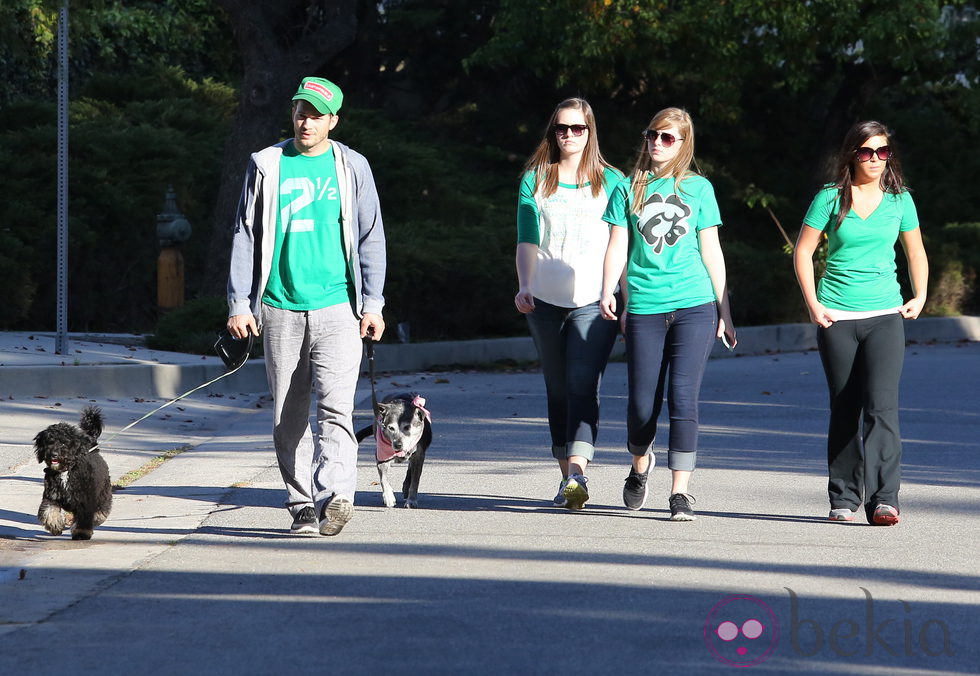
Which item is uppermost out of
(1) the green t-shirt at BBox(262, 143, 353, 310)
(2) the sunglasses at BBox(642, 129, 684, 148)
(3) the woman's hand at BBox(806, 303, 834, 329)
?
(2) the sunglasses at BBox(642, 129, 684, 148)

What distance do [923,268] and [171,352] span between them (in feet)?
31.4

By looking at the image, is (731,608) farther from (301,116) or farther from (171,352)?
(171,352)

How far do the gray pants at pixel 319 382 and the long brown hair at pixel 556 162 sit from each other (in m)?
1.21

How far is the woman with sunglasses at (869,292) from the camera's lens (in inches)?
273

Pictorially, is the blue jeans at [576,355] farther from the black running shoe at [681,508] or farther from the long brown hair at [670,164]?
the long brown hair at [670,164]

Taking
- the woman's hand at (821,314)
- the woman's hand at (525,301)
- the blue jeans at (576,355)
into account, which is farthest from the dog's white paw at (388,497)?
the woman's hand at (821,314)

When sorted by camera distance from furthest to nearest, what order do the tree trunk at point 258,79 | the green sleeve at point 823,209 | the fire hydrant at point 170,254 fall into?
the tree trunk at point 258,79 < the fire hydrant at point 170,254 < the green sleeve at point 823,209

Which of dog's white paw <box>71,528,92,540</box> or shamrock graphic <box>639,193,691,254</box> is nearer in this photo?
dog's white paw <box>71,528,92,540</box>

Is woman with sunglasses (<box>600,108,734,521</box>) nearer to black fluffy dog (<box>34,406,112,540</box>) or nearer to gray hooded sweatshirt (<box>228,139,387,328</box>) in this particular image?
gray hooded sweatshirt (<box>228,139,387,328</box>)

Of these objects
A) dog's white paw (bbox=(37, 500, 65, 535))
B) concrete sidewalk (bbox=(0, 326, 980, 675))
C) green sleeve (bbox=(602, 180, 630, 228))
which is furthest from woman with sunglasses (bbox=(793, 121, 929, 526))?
dog's white paw (bbox=(37, 500, 65, 535))

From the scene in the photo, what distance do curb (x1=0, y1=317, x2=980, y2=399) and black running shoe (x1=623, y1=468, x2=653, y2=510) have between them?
6.62 metres

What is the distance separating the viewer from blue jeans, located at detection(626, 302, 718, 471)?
695cm

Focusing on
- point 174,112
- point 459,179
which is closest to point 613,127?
point 459,179

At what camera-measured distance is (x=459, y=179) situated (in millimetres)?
23766
